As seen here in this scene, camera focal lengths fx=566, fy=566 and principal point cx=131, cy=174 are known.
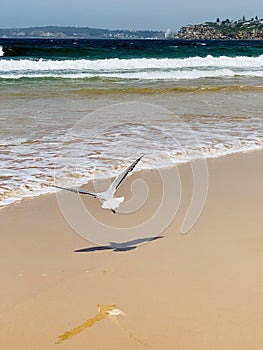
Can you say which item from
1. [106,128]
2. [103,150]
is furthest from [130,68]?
[103,150]

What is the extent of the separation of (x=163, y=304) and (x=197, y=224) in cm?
123

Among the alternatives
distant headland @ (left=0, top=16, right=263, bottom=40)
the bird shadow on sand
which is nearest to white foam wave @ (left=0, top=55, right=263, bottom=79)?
the bird shadow on sand

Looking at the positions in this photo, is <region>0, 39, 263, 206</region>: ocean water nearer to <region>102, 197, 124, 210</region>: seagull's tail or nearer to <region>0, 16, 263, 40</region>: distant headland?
<region>102, 197, 124, 210</region>: seagull's tail

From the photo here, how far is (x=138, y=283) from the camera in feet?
9.32

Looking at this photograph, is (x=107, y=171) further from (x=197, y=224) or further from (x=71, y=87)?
(x=71, y=87)

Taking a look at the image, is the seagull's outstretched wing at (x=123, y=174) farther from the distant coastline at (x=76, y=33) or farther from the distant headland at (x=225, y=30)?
the distant coastline at (x=76, y=33)

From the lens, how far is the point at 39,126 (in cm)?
781

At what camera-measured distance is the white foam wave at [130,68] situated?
21062 millimetres

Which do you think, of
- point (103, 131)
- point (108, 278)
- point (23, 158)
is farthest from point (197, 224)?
point (103, 131)

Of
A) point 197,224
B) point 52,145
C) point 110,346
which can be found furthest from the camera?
point 52,145

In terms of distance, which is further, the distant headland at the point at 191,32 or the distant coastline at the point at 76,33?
the distant coastline at the point at 76,33

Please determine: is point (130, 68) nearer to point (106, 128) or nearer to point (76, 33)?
point (106, 128)

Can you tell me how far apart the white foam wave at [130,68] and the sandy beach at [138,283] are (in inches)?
651

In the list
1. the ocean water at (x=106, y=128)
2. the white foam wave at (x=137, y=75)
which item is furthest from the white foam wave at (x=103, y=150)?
the white foam wave at (x=137, y=75)
